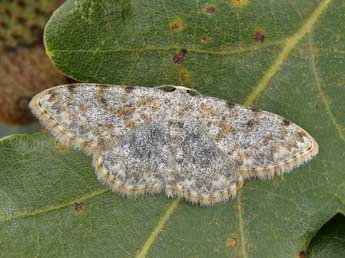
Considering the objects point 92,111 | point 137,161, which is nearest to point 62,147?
point 92,111

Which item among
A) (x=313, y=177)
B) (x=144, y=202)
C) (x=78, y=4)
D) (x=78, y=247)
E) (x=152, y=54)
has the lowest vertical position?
(x=78, y=247)

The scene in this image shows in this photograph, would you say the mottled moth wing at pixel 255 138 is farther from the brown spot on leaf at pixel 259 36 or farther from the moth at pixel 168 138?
the brown spot on leaf at pixel 259 36

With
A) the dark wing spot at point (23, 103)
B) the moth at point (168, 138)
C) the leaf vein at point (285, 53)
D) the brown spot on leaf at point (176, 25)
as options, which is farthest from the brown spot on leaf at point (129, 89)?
the dark wing spot at point (23, 103)

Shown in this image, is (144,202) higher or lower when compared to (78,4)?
lower

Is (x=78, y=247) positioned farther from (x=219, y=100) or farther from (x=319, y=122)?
(x=319, y=122)

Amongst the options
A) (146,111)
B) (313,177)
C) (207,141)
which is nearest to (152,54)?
(146,111)

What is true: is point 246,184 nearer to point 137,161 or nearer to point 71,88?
point 137,161
